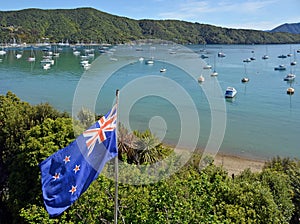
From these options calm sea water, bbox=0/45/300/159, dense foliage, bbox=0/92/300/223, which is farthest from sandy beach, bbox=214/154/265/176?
dense foliage, bbox=0/92/300/223

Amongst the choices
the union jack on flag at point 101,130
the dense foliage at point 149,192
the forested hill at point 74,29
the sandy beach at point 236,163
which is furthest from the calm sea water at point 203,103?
the forested hill at point 74,29

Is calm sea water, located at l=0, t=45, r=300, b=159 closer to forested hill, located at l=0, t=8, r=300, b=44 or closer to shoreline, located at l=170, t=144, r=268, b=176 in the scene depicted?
shoreline, located at l=170, t=144, r=268, b=176

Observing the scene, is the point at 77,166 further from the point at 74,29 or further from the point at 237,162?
the point at 74,29

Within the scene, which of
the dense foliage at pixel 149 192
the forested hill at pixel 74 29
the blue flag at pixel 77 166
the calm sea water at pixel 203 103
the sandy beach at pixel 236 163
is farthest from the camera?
the forested hill at pixel 74 29

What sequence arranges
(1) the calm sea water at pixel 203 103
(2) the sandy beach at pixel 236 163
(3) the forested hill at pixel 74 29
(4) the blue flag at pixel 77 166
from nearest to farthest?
(4) the blue flag at pixel 77 166 → (2) the sandy beach at pixel 236 163 → (1) the calm sea water at pixel 203 103 → (3) the forested hill at pixel 74 29

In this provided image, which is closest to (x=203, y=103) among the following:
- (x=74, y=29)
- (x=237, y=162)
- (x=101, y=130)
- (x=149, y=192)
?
(x=237, y=162)

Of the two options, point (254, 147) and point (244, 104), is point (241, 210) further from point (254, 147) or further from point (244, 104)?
point (244, 104)

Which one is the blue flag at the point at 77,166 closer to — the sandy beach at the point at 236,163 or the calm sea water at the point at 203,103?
the calm sea water at the point at 203,103
